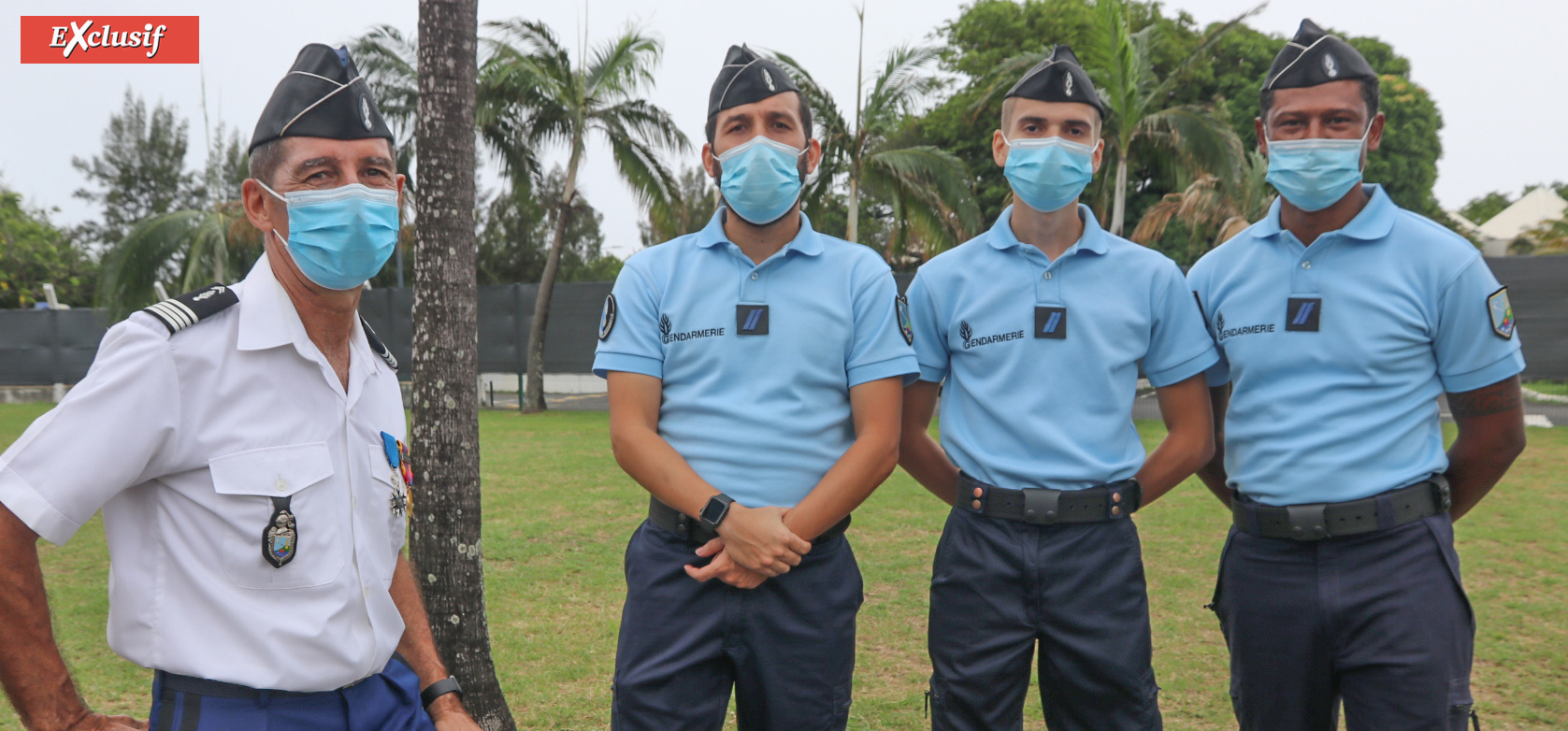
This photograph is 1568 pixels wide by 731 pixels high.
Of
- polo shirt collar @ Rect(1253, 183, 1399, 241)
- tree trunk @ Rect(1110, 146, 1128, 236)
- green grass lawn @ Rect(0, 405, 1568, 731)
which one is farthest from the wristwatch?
tree trunk @ Rect(1110, 146, 1128, 236)

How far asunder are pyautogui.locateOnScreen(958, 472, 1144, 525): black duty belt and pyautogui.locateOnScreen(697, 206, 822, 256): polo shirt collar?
81cm

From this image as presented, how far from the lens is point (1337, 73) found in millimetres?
2848

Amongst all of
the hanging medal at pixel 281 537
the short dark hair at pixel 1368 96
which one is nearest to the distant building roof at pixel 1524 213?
the short dark hair at pixel 1368 96

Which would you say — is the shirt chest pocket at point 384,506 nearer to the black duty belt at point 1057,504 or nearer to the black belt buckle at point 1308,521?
the black duty belt at point 1057,504

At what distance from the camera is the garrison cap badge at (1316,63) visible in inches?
112

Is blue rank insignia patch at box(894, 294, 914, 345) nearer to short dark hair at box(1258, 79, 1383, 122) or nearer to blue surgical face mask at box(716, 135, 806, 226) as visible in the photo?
blue surgical face mask at box(716, 135, 806, 226)

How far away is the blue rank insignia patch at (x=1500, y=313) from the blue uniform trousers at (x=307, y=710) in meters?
2.79

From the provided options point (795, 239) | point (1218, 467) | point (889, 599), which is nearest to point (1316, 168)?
point (1218, 467)

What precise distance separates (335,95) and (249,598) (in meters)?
0.97

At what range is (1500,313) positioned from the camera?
8.93 ft

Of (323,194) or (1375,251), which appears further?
(1375,251)

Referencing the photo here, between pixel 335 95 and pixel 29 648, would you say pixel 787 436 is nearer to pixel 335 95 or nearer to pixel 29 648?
pixel 335 95

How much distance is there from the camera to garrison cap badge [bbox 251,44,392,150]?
6.59ft

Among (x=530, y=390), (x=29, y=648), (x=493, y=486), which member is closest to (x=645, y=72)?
(x=530, y=390)
